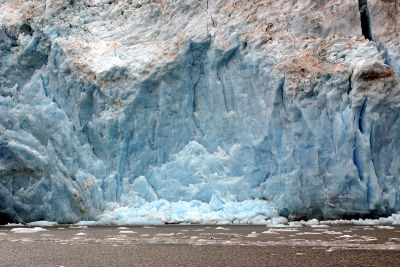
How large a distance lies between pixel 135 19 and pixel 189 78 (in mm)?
2790

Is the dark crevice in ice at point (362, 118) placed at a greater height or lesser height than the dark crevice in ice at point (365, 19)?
lesser

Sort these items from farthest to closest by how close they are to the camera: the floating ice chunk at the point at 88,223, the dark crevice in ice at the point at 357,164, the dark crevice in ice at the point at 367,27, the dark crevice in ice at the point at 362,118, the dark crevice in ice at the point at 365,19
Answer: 1. the floating ice chunk at the point at 88,223
2. the dark crevice in ice at the point at 365,19
3. the dark crevice in ice at the point at 367,27
4. the dark crevice in ice at the point at 362,118
5. the dark crevice in ice at the point at 357,164

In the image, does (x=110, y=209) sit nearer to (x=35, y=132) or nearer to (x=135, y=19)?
(x=35, y=132)

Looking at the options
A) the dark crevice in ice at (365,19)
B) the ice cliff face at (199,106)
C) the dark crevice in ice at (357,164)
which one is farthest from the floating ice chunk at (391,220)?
the dark crevice in ice at (365,19)

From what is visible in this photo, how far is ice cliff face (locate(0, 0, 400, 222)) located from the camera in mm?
9023

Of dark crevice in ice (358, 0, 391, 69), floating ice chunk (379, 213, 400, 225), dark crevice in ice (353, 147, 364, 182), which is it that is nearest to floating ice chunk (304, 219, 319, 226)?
floating ice chunk (379, 213, 400, 225)

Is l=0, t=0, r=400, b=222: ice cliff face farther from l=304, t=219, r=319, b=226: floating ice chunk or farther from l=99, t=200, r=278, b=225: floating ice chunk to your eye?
l=304, t=219, r=319, b=226: floating ice chunk

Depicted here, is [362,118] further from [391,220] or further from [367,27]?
[367,27]

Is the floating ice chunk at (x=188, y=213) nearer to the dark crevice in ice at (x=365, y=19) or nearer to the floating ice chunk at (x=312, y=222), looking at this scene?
the floating ice chunk at (x=312, y=222)

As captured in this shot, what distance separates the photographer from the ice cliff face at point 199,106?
9023mm

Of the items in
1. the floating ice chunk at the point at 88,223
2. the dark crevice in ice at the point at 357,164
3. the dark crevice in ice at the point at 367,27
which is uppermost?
the dark crevice in ice at the point at 367,27

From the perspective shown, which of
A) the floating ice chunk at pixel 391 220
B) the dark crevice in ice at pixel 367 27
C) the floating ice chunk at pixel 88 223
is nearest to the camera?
the floating ice chunk at pixel 391 220

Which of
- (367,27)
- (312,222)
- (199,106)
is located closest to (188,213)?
(199,106)

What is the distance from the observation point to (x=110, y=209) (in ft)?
36.1
